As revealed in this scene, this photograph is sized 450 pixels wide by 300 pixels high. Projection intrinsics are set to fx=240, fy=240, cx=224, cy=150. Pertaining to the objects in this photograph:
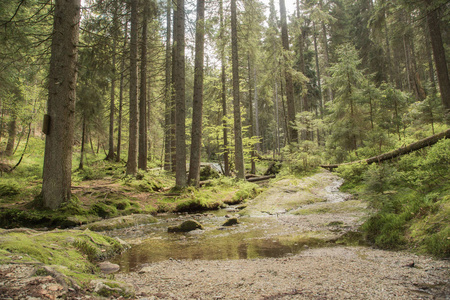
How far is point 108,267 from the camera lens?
3.90m

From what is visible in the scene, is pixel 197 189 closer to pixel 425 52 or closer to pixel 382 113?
pixel 382 113

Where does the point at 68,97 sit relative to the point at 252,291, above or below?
above

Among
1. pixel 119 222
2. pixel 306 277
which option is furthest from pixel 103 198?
pixel 306 277

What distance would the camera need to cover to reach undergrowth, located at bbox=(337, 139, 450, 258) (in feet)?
12.0

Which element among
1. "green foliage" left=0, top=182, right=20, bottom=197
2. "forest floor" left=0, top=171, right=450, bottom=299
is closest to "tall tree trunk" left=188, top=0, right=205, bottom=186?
"forest floor" left=0, top=171, right=450, bottom=299

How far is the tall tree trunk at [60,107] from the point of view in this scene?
6840 mm

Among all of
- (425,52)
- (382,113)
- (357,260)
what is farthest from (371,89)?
(425,52)

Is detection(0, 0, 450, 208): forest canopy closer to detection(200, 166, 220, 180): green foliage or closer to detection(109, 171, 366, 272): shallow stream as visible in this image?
detection(200, 166, 220, 180): green foliage

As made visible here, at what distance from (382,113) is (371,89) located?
1.67 meters

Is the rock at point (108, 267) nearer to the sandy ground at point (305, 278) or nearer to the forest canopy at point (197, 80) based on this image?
the sandy ground at point (305, 278)

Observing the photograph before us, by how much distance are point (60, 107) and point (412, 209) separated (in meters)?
8.92

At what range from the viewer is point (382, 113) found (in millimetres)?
13078

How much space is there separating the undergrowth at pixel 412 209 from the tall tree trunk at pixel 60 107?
306 inches

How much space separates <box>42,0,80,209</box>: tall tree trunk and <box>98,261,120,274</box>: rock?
4.15 meters
